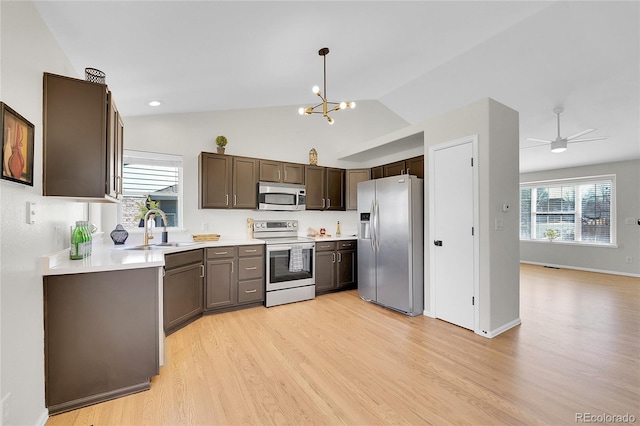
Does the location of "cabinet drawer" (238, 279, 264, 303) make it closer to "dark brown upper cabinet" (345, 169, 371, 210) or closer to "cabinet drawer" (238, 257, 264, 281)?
"cabinet drawer" (238, 257, 264, 281)

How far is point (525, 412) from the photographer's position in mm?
1793

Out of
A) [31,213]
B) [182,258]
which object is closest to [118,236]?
[182,258]

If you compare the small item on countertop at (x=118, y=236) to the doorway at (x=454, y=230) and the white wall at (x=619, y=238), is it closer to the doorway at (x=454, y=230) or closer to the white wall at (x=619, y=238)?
the doorway at (x=454, y=230)

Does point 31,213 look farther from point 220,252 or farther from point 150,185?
point 150,185

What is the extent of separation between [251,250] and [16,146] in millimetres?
2631

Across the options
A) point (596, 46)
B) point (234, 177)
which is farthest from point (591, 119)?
point (234, 177)

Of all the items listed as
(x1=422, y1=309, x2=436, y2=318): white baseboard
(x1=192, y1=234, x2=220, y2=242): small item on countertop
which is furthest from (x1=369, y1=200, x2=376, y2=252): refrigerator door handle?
(x1=192, y1=234, x2=220, y2=242): small item on countertop

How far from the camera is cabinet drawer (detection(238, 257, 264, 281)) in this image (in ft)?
12.4

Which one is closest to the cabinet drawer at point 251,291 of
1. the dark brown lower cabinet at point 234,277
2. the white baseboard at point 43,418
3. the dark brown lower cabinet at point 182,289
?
the dark brown lower cabinet at point 234,277

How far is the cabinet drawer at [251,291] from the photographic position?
3.76m

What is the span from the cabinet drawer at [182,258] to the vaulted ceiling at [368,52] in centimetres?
173

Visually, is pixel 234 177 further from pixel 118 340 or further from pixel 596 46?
pixel 596 46

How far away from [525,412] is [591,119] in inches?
189

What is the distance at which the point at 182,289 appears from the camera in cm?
315
